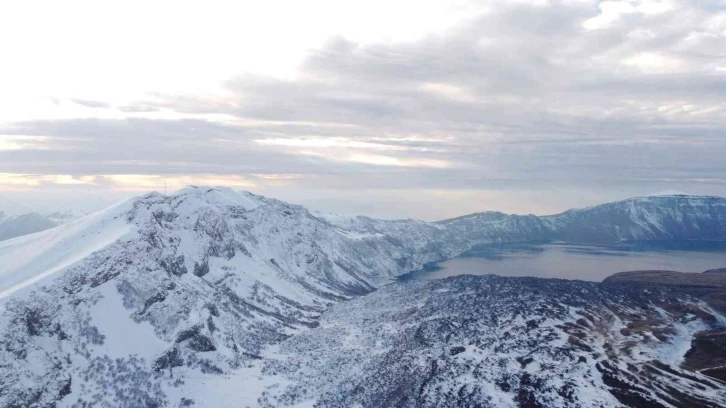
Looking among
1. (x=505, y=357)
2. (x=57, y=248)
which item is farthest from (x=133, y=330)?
(x=505, y=357)

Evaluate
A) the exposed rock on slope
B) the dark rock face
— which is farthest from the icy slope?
the dark rock face

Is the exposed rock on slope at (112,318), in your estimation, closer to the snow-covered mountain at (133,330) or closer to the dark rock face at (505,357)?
the snow-covered mountain at (133,330)

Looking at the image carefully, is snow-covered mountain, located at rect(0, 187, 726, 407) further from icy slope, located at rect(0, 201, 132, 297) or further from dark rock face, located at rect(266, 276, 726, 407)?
dark rock face, located at rect(266, 276, 726, 407)

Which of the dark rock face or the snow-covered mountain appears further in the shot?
the dark rock face

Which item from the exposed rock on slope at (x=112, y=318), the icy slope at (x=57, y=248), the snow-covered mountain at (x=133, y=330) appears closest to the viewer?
the exposed rock on slope at (x=112, y=318)

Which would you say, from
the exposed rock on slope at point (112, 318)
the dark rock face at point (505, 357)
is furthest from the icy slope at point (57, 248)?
the dark rock face at point (505, 357)

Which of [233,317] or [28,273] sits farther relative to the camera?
[233,317]

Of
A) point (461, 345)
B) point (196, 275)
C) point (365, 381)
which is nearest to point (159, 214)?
point (196, 275)

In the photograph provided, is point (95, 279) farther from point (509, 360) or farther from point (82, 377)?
point (509, 360)
